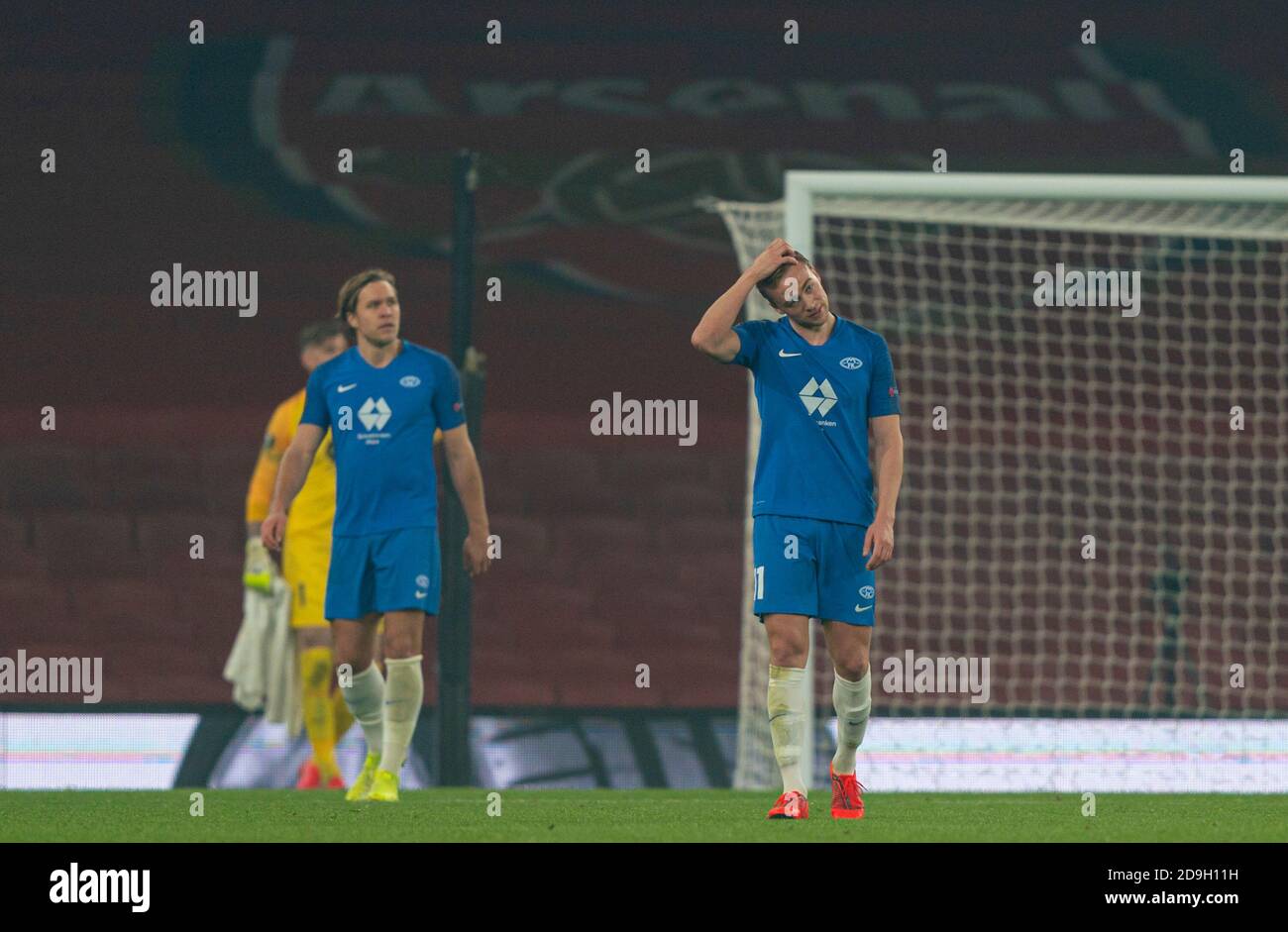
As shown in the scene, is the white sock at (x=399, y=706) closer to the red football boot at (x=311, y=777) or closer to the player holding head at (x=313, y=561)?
the player holding head at (x=313, y=561)

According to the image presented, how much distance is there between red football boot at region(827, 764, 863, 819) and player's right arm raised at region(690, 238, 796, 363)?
1.14 meters

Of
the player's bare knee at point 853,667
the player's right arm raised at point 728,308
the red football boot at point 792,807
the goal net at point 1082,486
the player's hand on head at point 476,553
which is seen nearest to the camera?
the player's right arm raised at point 728,308

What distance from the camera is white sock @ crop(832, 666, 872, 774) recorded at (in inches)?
211

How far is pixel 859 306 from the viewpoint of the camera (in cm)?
1294

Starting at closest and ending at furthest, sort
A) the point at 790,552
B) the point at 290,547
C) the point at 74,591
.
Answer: the point at 790,552
the point at 290,547
the point at 74,591

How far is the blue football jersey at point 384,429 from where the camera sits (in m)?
5.92

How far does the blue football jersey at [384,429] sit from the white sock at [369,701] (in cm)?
47

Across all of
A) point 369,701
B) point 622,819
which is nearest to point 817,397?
point 622,819

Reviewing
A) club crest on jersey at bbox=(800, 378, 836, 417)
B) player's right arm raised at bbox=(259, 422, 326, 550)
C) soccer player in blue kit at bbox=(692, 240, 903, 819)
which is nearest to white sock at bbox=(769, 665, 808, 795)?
soccer player in blue kit at bbox=(692, 240, 903, 819)

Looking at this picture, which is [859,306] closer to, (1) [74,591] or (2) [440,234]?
(2) [440,234]

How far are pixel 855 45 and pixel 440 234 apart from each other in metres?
2.85

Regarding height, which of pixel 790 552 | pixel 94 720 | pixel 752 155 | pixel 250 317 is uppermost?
pixel 752 155

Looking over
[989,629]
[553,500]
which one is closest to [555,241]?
[553,500]

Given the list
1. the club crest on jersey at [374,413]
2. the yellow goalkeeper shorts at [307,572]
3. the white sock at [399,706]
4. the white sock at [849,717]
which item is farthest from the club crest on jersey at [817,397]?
the yellow goalkeeper shorts at [307,572]
